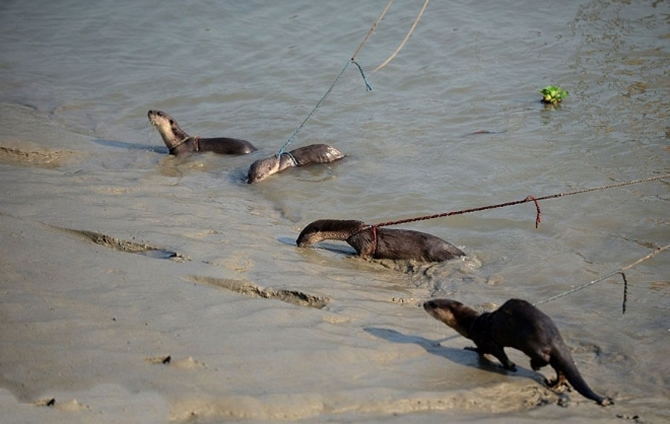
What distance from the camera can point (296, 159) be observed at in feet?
35.4

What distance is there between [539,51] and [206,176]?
7.14 meters

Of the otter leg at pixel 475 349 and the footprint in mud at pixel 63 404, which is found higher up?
the footprint in mud at pixel 63 404

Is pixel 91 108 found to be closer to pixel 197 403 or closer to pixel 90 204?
pixel 90 204

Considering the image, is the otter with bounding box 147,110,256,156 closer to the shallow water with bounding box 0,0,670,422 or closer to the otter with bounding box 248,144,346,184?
the shallow water with bounding box 0,0,670,422

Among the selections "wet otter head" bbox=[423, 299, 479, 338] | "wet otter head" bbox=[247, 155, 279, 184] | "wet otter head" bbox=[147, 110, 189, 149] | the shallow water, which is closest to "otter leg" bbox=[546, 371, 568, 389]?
the shallow water

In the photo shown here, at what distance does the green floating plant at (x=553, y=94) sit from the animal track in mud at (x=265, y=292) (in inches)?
291

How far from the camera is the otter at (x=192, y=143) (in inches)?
446

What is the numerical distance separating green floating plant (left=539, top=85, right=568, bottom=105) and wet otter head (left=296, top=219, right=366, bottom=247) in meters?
5.56

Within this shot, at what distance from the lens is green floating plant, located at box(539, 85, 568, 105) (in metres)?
12.0

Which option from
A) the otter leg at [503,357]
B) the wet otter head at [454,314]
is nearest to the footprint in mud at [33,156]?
the wet otter head at [454,314]

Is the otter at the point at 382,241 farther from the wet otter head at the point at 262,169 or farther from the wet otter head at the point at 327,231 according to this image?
the wet otter head at the point at 262,169

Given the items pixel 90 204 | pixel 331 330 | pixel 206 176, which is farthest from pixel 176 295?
pixel 206 176

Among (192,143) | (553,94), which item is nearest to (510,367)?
(192,143)

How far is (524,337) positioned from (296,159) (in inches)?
252
